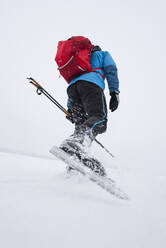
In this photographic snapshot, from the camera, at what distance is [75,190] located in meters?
1.23

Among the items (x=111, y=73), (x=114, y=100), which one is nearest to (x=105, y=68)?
(x=111, y=73)

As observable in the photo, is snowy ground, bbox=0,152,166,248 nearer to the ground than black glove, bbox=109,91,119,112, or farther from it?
nearer to the ground

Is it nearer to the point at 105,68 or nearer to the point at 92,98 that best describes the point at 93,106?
the point at 92,98

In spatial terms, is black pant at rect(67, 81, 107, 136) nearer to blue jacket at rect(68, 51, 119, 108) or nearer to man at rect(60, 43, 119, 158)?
man at rect(60, 43, 119, 158)

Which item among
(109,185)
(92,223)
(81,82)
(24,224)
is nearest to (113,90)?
(81,82)

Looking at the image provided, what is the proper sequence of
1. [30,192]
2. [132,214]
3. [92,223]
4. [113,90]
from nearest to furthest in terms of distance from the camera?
[92,223], [132,214], [30,192], [113,90]

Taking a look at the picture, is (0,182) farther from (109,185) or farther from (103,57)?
(103,57)

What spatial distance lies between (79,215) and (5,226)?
0.35 metres

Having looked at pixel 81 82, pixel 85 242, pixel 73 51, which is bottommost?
pixel 85 242

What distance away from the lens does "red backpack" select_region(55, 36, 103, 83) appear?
164 centimetres

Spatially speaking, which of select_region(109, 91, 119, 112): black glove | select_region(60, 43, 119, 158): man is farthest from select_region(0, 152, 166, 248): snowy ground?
select_region(109, 91, 119, 112): black glove

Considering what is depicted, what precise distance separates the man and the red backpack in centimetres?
7

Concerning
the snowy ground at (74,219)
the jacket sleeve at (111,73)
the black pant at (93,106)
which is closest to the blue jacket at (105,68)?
the jacket sleeve at (111,73)

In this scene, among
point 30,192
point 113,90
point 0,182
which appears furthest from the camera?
point 113,90
